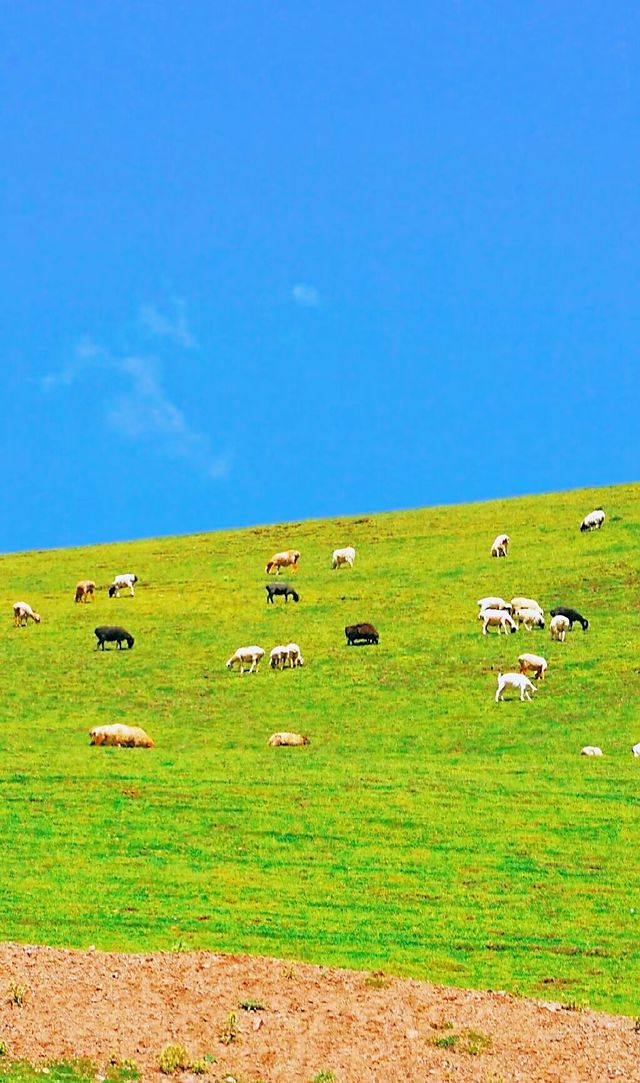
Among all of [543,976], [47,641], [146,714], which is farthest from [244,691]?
[543,976]

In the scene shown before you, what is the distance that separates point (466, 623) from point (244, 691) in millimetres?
10920

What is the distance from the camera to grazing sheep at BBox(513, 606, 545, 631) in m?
52.9

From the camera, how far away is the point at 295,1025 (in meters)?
17.0

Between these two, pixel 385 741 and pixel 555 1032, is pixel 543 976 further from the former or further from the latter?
pixel 385 741

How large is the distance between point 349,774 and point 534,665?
528 inches

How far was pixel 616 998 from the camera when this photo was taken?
1897cm

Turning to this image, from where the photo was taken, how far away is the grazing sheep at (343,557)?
6788 centimetres

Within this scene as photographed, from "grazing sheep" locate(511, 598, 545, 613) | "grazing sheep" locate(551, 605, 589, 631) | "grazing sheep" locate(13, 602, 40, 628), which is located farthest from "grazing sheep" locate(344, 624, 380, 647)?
"grazing sheep" locate(13, 602, 40, 628)

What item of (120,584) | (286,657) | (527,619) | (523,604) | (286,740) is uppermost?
(120,584)

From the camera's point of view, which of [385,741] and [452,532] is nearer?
[385,741]

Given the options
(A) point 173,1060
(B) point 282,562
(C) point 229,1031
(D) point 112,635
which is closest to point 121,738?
(D) point 112,635

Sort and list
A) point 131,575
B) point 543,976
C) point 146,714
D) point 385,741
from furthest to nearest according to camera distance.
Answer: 1. point 131,575
2. point 146,714
3. point 385,741
4. point 543,976

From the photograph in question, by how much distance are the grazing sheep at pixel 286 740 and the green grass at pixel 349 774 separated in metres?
0.76

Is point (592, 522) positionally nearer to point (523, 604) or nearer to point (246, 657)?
point (523, 604)
